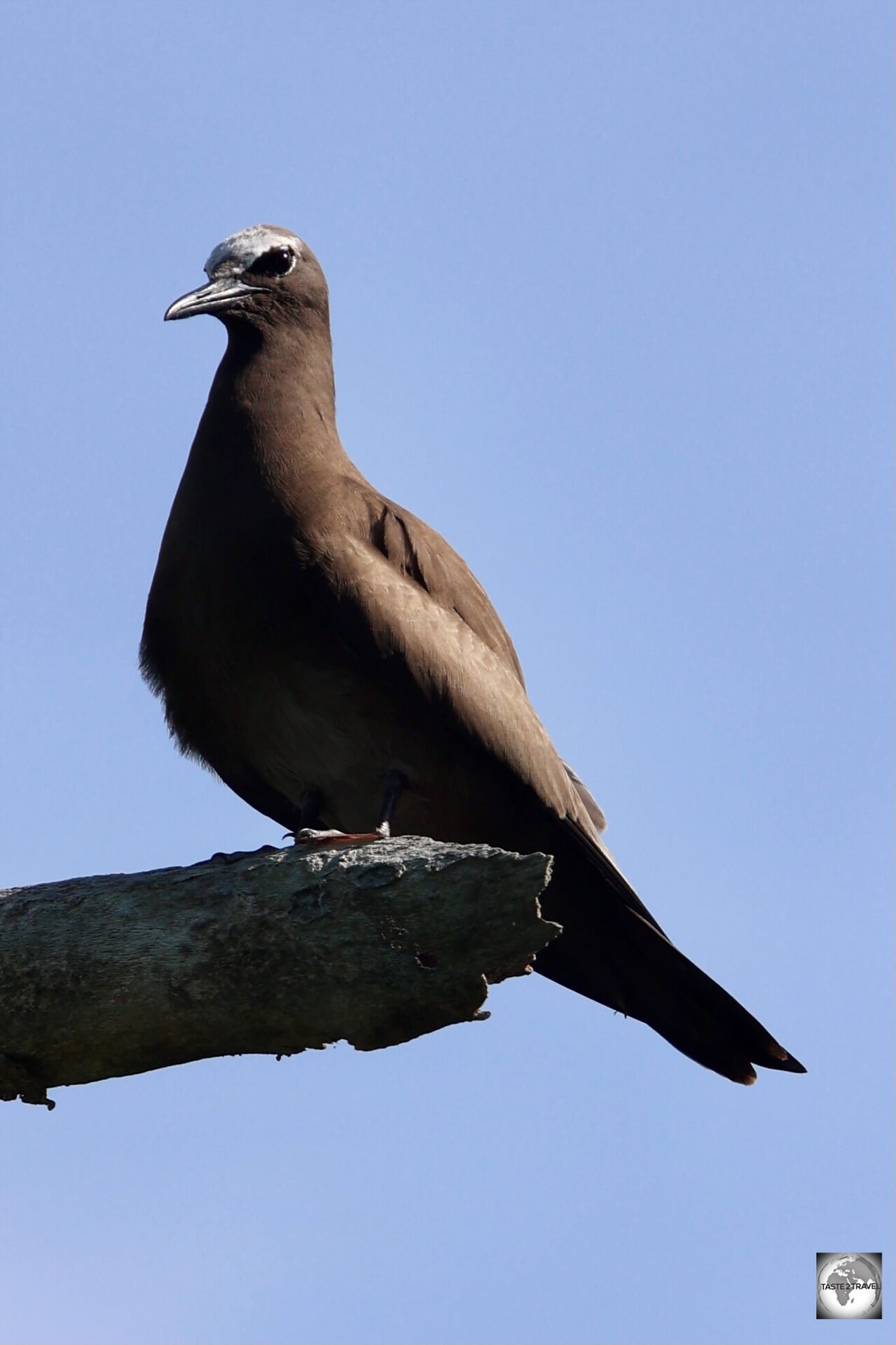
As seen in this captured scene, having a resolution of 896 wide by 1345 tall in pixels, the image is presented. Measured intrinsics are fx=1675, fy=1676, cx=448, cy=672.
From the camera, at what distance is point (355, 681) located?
579cm

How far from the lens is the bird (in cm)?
580

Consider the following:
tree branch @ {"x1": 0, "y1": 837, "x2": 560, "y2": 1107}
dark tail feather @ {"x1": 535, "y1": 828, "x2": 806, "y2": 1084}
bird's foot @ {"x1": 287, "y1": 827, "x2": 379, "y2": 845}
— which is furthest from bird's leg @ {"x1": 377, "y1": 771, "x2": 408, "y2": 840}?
tree branch @ {"x1": 0, "y1": 837, "x2": 560, "y2": 1107}

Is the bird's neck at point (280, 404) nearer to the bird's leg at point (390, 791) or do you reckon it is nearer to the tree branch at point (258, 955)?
the bird's leg at point (390, 791)

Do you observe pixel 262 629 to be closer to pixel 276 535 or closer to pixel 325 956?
pixel 276 535

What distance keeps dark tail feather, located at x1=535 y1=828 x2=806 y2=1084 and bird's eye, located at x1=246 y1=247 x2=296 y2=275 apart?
2.63 meters

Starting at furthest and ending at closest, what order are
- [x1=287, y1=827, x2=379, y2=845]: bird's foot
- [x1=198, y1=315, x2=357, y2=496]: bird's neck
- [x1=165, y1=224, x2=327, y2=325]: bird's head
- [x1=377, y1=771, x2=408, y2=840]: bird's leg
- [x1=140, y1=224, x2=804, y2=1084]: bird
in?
[x1=165, y1=224, x2=327, y2=325]: bird's head < [x1=198, y1=315, x2=357, y2=496]: bird's neck < [x1=377, y1=771, x2=408, y2=840]: bird's leg < [x1=140, y1=224, x2=804, y2=1084]: bird < [x1=287, y1=827, x2=379, y2=845]: bird's foot

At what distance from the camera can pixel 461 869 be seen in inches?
171

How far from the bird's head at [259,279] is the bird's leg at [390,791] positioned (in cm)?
199

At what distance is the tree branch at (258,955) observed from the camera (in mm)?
4344

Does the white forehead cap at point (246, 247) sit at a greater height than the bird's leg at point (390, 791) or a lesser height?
greater
